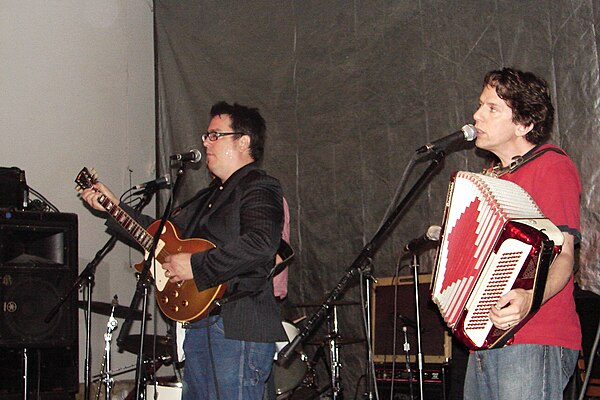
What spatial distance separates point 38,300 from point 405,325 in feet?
7.67

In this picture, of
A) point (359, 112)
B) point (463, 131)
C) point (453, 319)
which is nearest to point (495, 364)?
point (453, 319)

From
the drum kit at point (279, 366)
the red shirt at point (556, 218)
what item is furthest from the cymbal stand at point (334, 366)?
the red shirt at point (556, 218)

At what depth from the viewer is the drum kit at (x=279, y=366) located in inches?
178

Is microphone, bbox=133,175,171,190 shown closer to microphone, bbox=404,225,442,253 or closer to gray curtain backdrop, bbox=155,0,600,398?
microphone, bbox=404,225,442,253

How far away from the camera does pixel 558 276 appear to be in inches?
87.7

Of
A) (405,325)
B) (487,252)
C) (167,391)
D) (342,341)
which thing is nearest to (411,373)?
(405,325)

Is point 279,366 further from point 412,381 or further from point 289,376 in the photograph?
point 412,381

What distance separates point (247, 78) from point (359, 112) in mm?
1187

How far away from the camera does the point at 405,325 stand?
480 cm

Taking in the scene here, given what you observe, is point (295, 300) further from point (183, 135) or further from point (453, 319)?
point (453, 319)

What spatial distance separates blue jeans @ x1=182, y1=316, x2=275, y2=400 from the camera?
2.94 m

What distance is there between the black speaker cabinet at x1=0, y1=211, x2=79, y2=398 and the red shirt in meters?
3.05

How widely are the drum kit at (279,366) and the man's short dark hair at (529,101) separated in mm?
2200

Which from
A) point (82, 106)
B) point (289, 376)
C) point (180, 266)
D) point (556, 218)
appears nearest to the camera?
point (556, 218)
